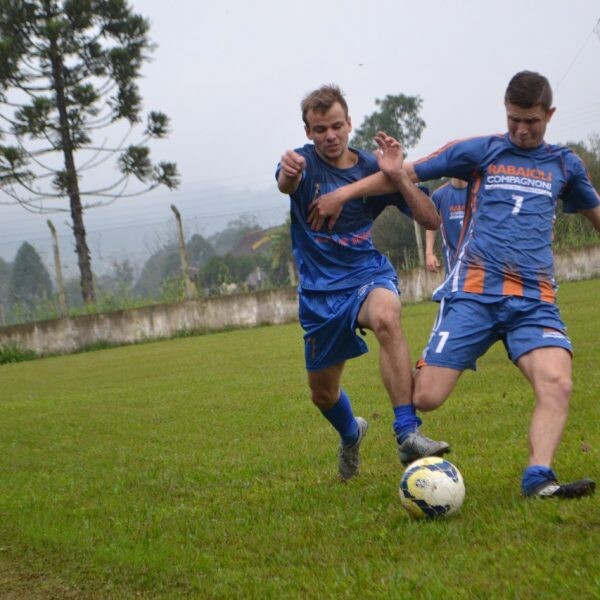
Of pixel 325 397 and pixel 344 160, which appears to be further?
pixel 325 397

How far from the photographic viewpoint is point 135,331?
2611 centimetres

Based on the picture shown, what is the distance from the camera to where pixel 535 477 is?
180 inches

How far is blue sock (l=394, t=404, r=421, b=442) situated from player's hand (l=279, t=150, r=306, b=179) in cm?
133

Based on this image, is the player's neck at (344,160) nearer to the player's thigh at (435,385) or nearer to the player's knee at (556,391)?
the player's thigh at (435,385)

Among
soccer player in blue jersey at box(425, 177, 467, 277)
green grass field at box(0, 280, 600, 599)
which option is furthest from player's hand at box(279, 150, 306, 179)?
soccer player in blue jersey at box(425, 177, 467, 277)

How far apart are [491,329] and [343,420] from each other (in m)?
1.40

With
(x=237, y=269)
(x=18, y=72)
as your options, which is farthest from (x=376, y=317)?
(x=237, y=269)

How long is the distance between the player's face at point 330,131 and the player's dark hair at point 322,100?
0.02 meters

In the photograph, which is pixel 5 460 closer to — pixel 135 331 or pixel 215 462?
pixel 215 462

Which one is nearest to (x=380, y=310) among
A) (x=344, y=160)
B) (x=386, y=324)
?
(x=386, y=324)

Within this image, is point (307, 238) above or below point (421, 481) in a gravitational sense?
above

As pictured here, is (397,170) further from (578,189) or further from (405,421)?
(405,421)

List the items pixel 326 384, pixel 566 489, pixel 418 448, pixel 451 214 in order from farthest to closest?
pixel 451 214 < pixel 326 384 < pixel 418 448 < pixel 566 489

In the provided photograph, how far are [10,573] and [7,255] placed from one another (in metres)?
34.6
